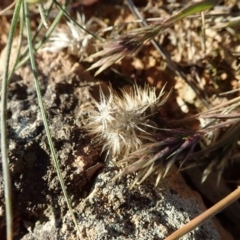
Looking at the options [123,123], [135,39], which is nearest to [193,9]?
[135,39]

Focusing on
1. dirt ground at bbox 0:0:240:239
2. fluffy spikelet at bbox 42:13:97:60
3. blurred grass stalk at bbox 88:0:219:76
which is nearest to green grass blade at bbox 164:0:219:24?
blurred grass stalk at bbox 88:0:219:76

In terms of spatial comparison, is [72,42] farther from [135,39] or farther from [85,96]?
[135,39]

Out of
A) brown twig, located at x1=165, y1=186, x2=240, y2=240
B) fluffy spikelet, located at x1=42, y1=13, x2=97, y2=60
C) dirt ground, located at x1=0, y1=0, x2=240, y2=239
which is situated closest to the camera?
brown twig, located at x1=165, y1=186, x2=240, y2=240

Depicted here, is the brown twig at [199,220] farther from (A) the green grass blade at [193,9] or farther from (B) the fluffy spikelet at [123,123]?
(A) the green grass blade at [193,9]

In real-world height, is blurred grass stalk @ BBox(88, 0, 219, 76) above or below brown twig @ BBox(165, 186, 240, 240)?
above

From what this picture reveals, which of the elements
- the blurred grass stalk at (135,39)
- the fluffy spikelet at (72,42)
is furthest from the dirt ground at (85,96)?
the blurred grass stalk at (135,39)

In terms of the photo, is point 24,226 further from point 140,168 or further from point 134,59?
point 134,59

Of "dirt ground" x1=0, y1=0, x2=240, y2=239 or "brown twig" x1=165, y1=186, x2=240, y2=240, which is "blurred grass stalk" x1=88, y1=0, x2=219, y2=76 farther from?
"brown twig" x1=165, y1=186, x2=240, y2=240

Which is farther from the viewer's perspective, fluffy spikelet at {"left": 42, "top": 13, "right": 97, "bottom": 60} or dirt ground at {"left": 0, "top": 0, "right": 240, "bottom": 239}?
fluffy spikelet at {"left": 42, "top": 13, "right": 97, "bottom": 60}
